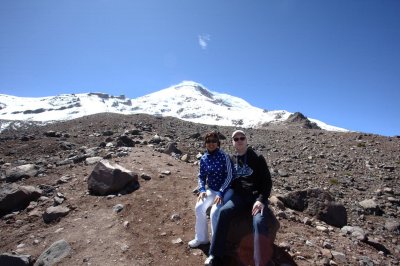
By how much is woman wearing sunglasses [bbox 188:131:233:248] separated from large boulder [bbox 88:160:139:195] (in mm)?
4138

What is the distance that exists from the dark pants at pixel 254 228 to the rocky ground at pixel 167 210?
87 centimetres

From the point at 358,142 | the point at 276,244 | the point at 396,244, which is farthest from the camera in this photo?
the point at 358,142

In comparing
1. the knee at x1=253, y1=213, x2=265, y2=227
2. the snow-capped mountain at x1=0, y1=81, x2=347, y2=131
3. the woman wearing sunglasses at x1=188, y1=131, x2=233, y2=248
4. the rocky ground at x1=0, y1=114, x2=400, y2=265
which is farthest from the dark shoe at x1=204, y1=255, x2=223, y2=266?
the snow-capped mountain at x1=0, y1=81, x2=347, y2=131

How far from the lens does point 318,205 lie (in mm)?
10625

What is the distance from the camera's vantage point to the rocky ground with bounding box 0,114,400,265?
26.4 feet

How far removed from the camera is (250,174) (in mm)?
7477

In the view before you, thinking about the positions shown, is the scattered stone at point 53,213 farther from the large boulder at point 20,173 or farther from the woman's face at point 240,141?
the woman's face at point 240,141

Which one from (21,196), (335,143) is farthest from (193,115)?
(21,196)

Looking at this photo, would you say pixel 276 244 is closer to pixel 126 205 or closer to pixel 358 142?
pixel 126 205

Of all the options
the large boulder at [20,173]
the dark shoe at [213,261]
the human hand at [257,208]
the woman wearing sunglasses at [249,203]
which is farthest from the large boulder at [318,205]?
the large boulder at [20,173]

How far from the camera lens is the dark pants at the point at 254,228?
6426 mm

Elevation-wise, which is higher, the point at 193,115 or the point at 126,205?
the point at 193,115

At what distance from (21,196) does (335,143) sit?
69.3 ft

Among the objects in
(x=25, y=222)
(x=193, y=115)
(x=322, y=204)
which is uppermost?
(x=193, y=115)
